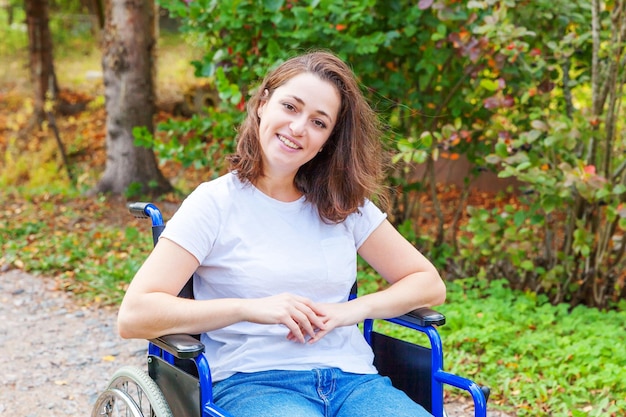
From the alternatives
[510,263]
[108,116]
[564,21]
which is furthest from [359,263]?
[108,116]

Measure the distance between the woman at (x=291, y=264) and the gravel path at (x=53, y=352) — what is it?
1365 millimetres

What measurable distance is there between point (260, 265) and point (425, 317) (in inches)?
18.2

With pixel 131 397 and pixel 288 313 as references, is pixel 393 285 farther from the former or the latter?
pixel 131 397

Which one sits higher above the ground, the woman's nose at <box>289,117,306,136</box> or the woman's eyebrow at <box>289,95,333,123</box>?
the woman's eyebrow at <box>289,95,333,123</box>

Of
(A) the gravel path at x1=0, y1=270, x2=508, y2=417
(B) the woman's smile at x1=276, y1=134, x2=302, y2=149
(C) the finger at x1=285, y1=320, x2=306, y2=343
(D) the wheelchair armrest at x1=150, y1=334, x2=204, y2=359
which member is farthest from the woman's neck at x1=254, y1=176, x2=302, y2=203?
(A) the gravel path at x1=0, y1=270, x2=508, y2=417

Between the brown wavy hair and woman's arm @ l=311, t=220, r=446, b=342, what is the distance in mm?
142

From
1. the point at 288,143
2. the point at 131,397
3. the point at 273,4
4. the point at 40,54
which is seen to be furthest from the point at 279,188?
the point at 40,54

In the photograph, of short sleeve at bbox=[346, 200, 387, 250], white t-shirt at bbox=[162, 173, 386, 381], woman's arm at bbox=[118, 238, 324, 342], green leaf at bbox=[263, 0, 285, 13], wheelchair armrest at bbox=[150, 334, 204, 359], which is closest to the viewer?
wheelchair armrest at bbox=[150, 334, 204, 359]

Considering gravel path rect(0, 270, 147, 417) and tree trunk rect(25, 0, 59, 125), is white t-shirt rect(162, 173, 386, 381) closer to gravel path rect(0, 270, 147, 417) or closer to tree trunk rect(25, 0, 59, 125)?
gravel path rect(0, 270, 147, 417)

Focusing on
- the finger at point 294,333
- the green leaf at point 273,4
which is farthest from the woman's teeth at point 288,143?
the green leaf at point 273,4

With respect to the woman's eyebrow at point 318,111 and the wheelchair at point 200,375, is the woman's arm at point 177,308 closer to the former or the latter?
the wheelchair at point 200,375

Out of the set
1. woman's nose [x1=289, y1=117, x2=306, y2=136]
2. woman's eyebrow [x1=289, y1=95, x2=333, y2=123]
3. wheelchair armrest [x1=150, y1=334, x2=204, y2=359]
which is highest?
woman's eyebrow [x1=289, y1=95, x2=333, y2=123]

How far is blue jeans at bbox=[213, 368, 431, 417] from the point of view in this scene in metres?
1.94

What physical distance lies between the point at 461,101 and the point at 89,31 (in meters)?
13.7
